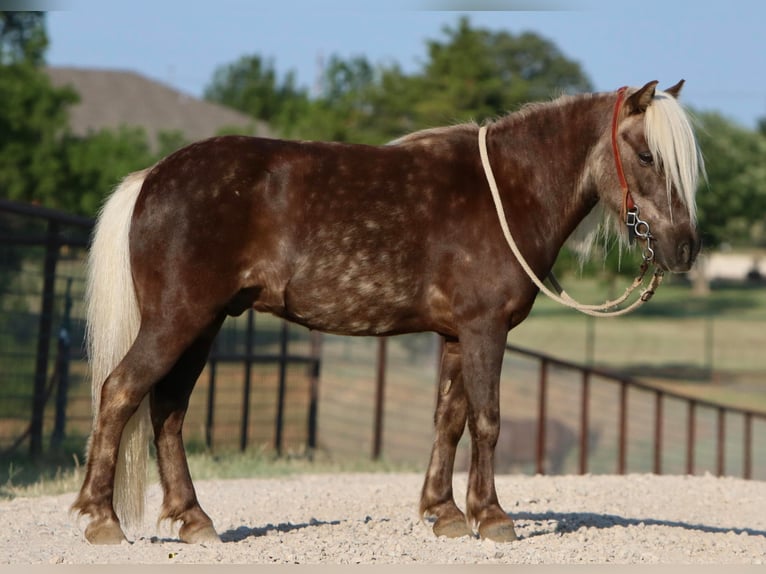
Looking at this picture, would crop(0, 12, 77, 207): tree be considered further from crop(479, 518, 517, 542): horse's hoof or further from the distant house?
crop(479, 518, 517, 542): horse's hoof

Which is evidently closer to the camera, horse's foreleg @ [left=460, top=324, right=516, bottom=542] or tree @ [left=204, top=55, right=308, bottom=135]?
horse's foreleg @ [left=460, top=324, right=516, bottom=542]

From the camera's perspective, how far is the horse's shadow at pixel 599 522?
6191mm

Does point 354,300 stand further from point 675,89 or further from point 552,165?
point 675,89

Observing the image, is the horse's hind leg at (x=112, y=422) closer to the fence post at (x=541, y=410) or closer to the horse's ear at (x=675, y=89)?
the horse's ear at (x=675, y=89)

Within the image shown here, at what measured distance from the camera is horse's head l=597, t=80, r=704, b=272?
17.4ft

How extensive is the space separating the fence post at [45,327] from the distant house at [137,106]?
118ft

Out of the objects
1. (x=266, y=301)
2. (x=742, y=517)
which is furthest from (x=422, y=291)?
(x=742, y=517)

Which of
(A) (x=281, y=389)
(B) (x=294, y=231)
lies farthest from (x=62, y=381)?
(B) (x=294, y=231)

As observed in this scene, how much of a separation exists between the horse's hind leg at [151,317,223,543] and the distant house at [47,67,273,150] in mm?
39700

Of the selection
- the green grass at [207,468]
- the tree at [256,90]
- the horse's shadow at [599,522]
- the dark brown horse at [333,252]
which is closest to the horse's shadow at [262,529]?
the dark brown horse at [333,252]

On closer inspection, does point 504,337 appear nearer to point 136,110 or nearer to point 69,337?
point 69,337

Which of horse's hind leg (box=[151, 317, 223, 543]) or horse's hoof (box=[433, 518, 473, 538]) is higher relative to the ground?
horse's hind leg (box=[151, 317, 223, 543])

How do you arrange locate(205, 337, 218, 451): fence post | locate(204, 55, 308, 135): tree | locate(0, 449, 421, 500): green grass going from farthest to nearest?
1. locate(204, 55, 308, 135): tree
2. locate(205, 337, 218, 451): fence post
3. locate(0, 449, 421, 500): green grass

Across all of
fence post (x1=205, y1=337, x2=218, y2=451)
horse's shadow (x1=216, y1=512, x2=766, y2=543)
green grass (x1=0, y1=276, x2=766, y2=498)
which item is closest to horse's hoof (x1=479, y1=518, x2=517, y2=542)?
horse's shadow (x1=216, y1=512, x2=766, y2=543)
